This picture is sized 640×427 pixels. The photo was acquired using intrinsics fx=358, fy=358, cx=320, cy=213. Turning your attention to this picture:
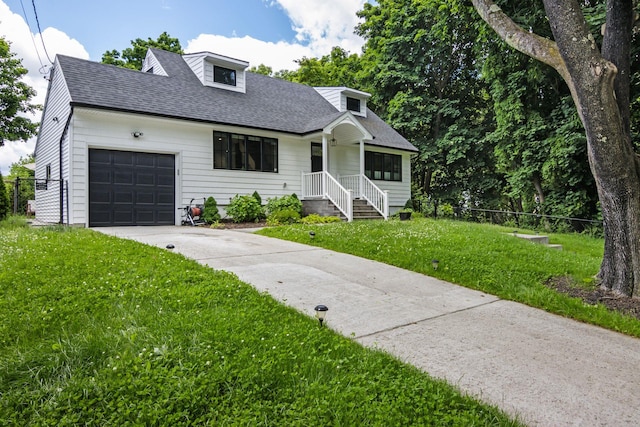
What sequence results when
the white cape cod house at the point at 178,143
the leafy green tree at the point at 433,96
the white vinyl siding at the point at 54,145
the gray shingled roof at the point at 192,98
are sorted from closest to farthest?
1. the white cape cod house at the point at 178,143
2. the gray shingled roof at the point at 192,98
3. the white vinyl siding at the point at 54,145
4. the leafy green tree at the point at 433,96

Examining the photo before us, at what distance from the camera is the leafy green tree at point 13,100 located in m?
19.5

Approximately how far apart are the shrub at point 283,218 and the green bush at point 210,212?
1622mm

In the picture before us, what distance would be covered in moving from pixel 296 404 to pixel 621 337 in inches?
128

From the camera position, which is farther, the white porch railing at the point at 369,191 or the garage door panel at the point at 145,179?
the white porch railing at the point at 369,191

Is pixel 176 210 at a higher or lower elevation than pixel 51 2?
lower

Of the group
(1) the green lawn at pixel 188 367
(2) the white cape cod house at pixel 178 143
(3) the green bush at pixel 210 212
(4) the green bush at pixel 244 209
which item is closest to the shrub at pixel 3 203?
(2) the white cape cod house at pixel 178 143

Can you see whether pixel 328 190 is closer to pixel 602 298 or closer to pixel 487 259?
pixel 487 259

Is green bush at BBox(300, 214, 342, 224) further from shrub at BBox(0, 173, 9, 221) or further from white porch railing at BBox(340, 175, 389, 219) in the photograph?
shrub at BBox(0, 173, 9, 221)

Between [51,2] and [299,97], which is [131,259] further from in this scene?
[299,97]

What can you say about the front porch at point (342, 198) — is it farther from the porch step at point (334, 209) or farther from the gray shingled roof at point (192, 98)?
the gray shingled roof at point (192, 98)

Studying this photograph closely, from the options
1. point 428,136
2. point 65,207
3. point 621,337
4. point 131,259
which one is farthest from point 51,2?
point 428,136

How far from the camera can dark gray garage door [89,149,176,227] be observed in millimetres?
9680

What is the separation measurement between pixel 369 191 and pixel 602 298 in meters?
10.1

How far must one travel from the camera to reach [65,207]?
Result: 977 cm
